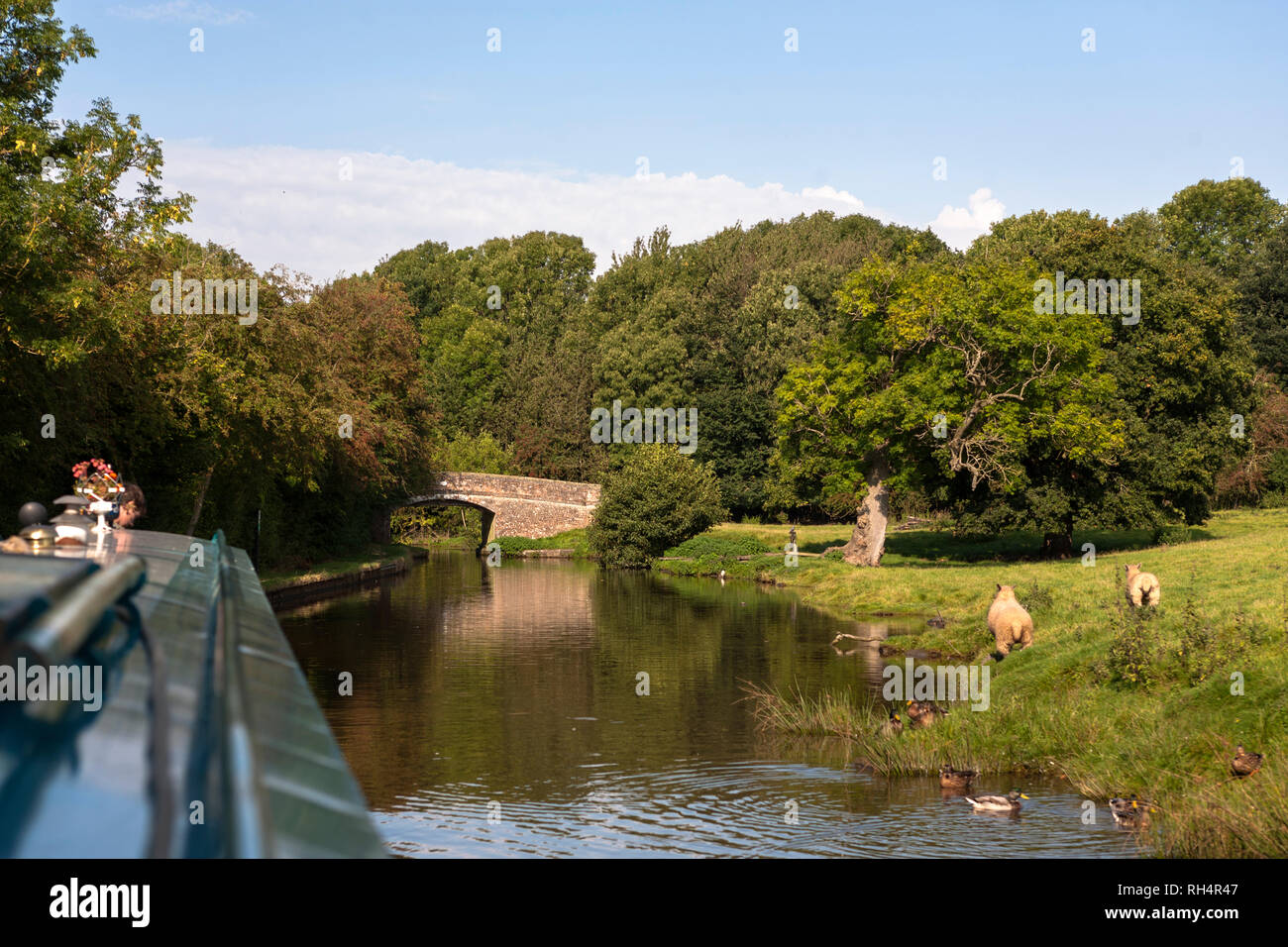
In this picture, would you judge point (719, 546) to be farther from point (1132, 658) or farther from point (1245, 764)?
point (1245, 764)

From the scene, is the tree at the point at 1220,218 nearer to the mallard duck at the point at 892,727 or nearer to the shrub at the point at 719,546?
the shrub at the point at 719,546

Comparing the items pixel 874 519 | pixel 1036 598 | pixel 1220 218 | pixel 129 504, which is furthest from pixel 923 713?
pixel 1220 218

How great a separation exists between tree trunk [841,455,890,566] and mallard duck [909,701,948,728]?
73.5ft

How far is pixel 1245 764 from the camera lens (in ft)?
30.9

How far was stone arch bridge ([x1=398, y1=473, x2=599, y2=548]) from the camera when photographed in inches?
2229

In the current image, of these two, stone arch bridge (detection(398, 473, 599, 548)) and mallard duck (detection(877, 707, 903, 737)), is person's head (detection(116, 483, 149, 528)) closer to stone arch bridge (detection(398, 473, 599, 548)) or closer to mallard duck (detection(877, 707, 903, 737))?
mallard duck (detection(877, 707, 903, 737))

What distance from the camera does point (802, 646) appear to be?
75.0 ft

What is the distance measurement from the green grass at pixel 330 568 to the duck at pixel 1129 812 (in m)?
21.0

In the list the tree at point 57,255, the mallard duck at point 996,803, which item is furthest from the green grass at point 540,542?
the mallard duck at point 996,803

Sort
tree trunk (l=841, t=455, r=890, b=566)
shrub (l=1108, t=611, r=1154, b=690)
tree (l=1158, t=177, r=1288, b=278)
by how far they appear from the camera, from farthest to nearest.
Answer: tree (l=1158, t=177, r=1288, b=278) < tree trunk (l=841, t=455, r=890, b=566) < shrub (l=1108, t=611, r=1154, b=690)

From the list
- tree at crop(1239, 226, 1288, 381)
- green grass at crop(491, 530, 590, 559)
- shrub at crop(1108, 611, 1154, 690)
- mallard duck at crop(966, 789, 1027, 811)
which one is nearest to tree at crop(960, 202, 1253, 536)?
tree at crop(1239, 226, 1288, 381)

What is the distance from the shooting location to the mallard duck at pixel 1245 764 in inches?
370
